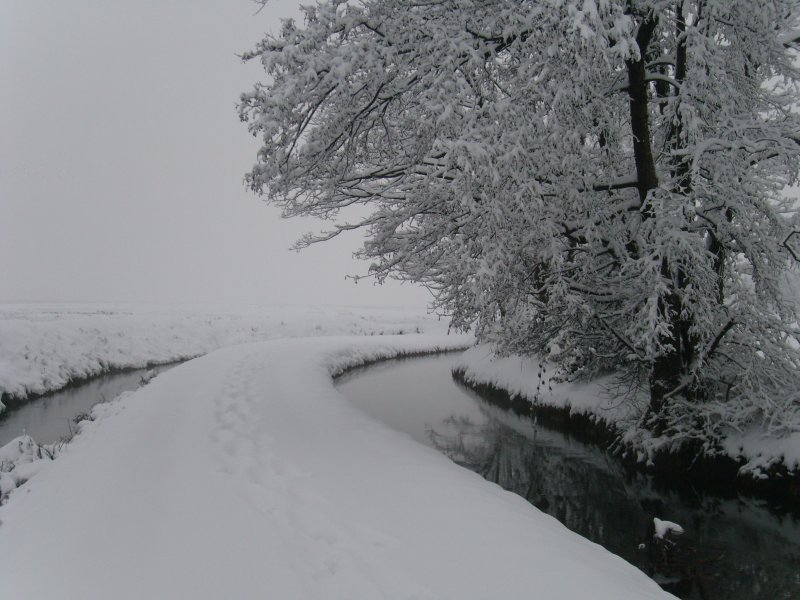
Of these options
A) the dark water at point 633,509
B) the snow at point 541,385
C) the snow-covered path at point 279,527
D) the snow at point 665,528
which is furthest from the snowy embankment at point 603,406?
the snow-covered path at point 279,527

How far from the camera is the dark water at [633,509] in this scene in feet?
16.4

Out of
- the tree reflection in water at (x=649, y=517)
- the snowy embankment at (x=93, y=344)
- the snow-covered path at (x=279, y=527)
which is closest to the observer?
the snow-covered path at (x=279, y=527)

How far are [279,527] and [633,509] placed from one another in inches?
194

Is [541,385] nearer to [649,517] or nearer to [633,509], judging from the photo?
[633,509]

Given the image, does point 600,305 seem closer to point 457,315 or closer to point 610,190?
point 610,190

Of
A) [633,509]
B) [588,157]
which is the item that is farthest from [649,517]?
[588,157]

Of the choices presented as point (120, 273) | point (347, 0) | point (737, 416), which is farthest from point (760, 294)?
point (120, 273)

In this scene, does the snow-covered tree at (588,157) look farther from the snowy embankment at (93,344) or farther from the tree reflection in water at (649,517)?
the snowy embankment at (93,344)

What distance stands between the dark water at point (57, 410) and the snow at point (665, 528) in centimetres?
912

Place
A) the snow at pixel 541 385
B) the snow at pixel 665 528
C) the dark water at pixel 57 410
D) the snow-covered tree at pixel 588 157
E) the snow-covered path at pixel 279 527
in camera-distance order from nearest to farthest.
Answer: the snow-covered path at pixel 279 527
the snow-covered tree at pixel 588 157
the snow at pixel 665 528
the snow at pixel 541 385
the dark water at pixel 57 410

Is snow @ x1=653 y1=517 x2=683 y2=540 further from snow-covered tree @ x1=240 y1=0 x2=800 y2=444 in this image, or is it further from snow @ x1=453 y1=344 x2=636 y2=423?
snow @ x1=453 y1=344 x2=636 y2=423

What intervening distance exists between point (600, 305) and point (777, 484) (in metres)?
3.27

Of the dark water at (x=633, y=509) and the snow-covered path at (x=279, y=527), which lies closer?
the snow-covered path at (x=279, y=527)

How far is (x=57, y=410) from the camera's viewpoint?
476 inches
